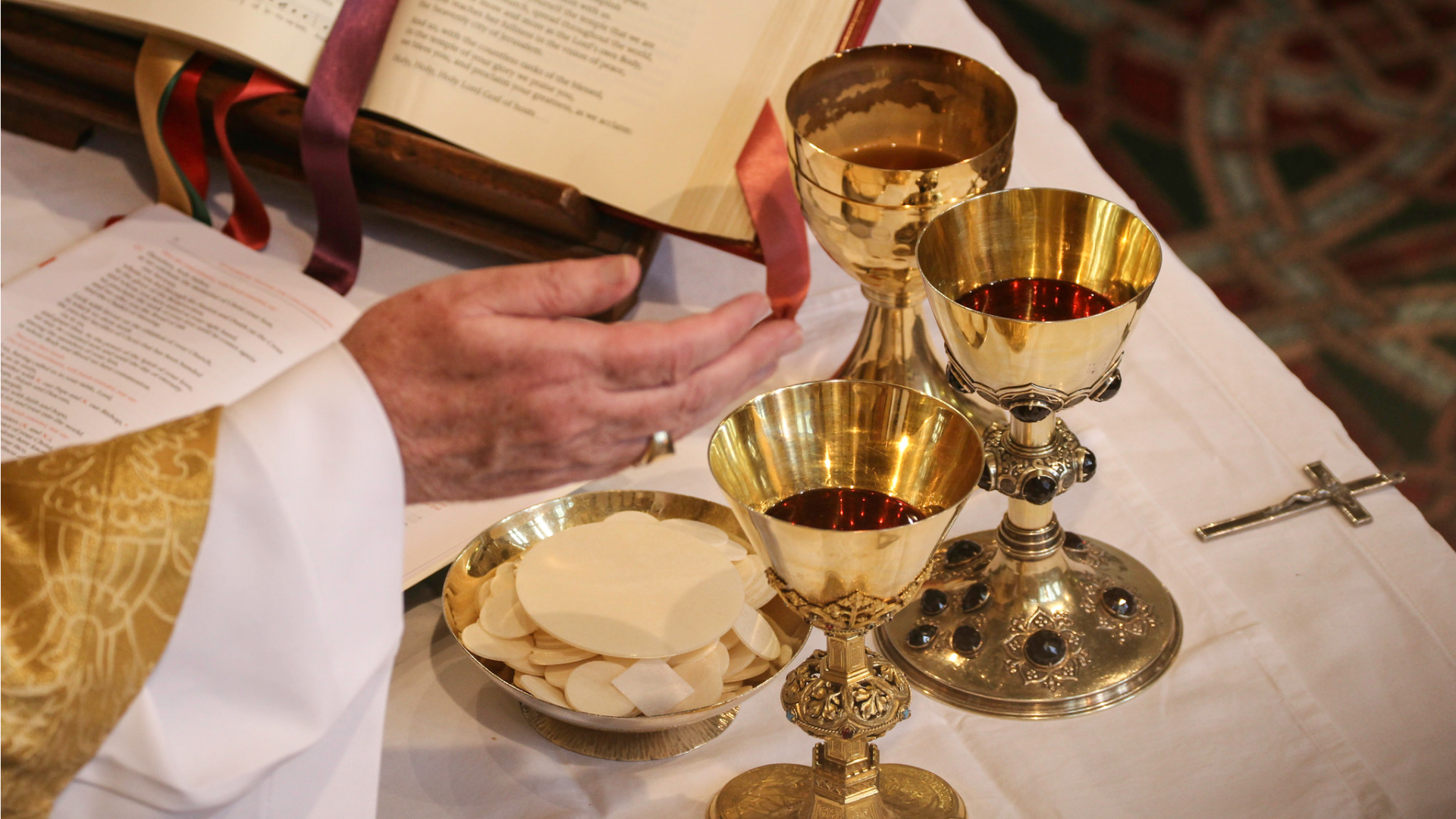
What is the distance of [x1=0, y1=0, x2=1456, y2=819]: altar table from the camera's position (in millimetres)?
604

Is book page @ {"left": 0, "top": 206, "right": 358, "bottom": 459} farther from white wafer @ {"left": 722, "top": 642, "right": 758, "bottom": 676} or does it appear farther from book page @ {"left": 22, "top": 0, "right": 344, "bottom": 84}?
Result: white wafer @ {"left": 722, "top": 642, "right": 758, "bottom": 676}

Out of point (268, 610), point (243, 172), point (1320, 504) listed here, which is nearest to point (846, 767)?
point (268, 610)

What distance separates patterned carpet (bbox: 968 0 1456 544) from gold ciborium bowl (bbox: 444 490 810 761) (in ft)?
3.94

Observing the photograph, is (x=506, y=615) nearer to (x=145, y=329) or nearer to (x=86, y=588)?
(x=86, y=588)

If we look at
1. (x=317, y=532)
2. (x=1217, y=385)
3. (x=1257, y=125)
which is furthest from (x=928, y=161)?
(x=1257, y=125)

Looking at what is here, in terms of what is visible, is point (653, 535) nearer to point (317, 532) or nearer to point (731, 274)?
point (317, 532)

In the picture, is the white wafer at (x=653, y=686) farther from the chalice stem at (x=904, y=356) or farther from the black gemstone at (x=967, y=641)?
the chalice stem at (x=904, y=356)

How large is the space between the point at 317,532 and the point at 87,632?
0.09m

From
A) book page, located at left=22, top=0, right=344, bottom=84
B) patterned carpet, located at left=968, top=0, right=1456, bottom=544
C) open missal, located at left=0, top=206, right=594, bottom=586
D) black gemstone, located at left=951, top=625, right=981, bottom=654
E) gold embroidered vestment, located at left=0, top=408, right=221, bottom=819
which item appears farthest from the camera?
patterned carpet, located at left=968, top=0, right=1456, bottom=544

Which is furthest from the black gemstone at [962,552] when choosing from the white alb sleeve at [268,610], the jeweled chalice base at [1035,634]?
the white alb sleeve at [268,610]

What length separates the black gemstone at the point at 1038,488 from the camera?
0.62 m

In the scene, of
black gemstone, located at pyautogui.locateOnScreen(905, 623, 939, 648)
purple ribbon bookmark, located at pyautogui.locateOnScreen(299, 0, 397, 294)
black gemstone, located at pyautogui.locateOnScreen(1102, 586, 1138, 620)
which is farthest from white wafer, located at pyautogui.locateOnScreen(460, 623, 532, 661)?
purple ribbon bookmark, located at pyautogui.locateOnScreen(299, 0, 397, 294)

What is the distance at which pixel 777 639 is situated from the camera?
2.03 ft

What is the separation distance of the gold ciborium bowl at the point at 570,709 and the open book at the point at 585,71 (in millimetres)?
233
